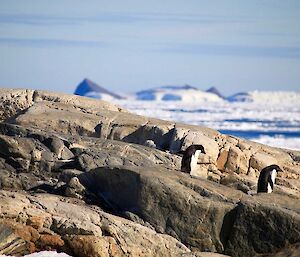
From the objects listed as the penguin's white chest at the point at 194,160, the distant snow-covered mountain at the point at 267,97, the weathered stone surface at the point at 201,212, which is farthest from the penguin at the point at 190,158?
the distant snow-covered mountain at the point at 267,97

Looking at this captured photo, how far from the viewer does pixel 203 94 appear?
16800 centimetres

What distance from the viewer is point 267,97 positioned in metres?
160

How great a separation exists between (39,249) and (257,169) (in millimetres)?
8545

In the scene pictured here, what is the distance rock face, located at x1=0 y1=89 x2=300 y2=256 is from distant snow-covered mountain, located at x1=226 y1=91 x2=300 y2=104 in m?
137

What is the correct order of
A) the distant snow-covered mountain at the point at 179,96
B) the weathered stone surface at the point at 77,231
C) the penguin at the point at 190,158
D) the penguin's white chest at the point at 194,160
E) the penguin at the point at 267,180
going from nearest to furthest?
the weathered stone surface at the point at 77,231, the penguin at the point at 267,180, the penguin at the point at 190,158, the penguin's white chest at the point at 194,160, the distant snow-covered mountain at the point at 179,96

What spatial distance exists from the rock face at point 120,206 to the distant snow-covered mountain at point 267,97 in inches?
5397

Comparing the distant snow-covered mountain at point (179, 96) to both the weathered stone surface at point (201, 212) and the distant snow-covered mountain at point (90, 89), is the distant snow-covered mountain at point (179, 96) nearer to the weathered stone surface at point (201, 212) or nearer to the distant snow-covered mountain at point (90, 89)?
the distant snow-covered mountain at point (90, 89)

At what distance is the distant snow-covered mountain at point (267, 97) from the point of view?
6161 inches

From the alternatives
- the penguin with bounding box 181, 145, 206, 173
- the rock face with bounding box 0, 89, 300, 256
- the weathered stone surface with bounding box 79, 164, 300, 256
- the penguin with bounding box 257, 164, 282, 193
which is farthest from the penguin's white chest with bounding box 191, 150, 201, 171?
the weathered stone surface with bounding box 79, 164, 300, 256

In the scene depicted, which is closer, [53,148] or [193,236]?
[193,236]

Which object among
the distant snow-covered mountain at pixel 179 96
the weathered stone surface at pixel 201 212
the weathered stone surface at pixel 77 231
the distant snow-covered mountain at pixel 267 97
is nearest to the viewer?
the weathered stone surface at pixel 77 231

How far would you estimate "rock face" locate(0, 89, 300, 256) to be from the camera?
13.7 m

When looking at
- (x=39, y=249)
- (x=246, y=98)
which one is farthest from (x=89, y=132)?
(x=246, y=98)

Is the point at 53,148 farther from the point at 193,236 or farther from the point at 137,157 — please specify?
the point at 193,236
